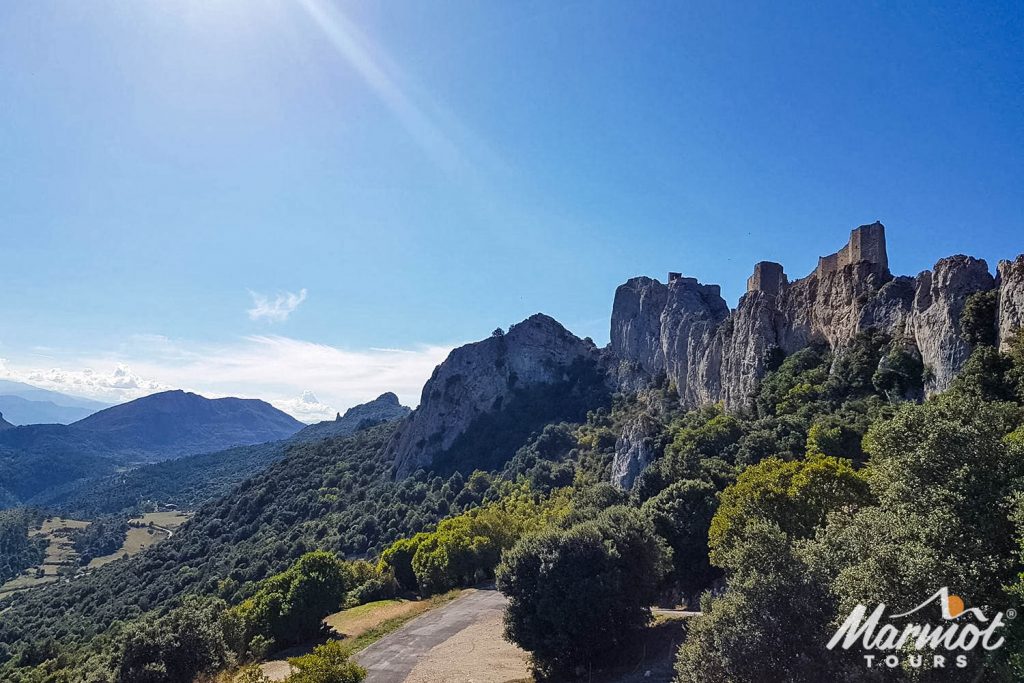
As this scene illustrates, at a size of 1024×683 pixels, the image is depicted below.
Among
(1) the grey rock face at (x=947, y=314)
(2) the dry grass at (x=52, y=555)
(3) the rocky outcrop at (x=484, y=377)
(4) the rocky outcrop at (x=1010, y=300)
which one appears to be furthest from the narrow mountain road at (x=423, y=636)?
(2) the dry grass at (x=52, y=555)

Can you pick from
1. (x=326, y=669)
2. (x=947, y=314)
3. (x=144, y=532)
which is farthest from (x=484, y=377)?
(x=144, y=532)

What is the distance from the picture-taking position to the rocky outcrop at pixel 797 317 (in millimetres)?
34656

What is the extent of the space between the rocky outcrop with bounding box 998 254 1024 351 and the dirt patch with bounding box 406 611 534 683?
3155cm

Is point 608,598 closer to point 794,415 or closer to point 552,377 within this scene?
point 794,415

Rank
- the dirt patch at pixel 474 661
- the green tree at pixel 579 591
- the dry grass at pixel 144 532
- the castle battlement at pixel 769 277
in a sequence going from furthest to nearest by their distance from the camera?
the dry grass at pixel 144 532 → the castle battlement at pixel 769 277 → the dirt patch at pixel 474 661 → the green tree at pixel 579 591

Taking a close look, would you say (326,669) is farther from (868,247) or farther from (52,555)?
(52,555)

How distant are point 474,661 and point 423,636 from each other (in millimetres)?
5942

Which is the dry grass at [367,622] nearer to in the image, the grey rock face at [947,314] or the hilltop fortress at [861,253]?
the grey rock face at [947,314]

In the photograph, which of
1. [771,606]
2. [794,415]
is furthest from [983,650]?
[794,415]

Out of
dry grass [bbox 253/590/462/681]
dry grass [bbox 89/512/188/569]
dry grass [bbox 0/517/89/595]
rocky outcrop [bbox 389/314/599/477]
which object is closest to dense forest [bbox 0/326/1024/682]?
dry grass [bbox 253/590/462/681]

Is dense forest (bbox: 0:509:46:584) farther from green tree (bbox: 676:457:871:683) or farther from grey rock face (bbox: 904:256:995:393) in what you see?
grey rock face (bbox: 904:256:995:393)

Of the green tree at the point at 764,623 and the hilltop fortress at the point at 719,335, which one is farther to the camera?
the hilltop fortress at the point at 719,335

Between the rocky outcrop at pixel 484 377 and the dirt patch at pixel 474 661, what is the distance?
81787 mm

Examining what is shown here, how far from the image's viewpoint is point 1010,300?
29875 mm
